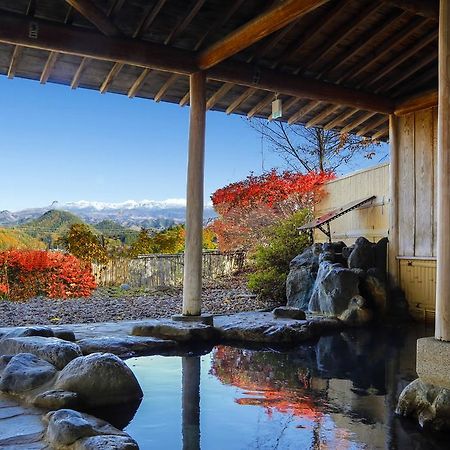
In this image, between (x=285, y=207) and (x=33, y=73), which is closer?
(x=33, y=73)

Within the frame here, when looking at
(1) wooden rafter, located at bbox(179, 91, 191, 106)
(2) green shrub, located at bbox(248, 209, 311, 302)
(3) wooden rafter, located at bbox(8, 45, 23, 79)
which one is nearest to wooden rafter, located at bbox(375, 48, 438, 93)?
(1) wooden rafter, located at bbox(179, 91, 191, 106)

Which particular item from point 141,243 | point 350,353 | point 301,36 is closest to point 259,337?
point 350,353

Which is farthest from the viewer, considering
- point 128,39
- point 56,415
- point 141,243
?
point 141,243

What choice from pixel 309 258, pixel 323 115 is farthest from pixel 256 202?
pixel 323 115

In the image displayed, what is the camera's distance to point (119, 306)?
27.3 ft

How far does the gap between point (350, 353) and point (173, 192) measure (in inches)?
700

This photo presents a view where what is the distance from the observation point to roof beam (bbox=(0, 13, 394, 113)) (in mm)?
5082

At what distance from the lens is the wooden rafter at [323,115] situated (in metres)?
7.57

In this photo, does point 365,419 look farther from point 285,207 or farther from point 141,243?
point 141,243

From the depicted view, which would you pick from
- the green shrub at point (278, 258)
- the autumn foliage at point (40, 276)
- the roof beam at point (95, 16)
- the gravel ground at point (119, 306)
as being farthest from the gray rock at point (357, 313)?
the autumn foliage at point (40, 276)

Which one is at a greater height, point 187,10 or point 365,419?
point 187,10

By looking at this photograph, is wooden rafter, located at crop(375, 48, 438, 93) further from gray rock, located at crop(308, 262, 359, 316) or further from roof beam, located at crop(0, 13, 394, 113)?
gray rock, located at crop(308, 262, 359, 316)

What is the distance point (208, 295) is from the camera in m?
10.2

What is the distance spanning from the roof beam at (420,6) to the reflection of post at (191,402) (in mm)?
3990
